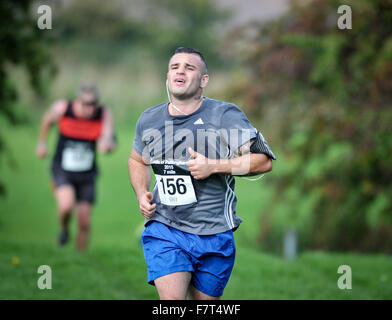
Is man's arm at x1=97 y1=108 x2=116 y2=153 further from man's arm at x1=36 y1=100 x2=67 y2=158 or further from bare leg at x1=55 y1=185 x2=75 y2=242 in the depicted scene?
bare leg at x1=55 y1=185 x2=75 y2=242

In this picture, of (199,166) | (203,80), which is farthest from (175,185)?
(203,80)

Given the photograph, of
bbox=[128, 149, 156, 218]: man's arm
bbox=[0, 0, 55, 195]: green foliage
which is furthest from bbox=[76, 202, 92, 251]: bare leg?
bbox=[128, 149, 156, 218]: man's arm

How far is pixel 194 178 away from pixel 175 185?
15 centimetres

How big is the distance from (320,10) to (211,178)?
24.9 feet

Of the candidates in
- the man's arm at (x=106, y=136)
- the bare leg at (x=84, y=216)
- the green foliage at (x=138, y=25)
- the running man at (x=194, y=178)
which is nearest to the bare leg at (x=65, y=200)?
the bare leg at (x=84, y=216)

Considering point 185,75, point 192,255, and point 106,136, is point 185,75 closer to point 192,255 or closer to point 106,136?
point 192,255

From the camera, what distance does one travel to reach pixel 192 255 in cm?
401

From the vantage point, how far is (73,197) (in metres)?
8.45

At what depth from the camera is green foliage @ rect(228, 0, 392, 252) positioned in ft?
31.5

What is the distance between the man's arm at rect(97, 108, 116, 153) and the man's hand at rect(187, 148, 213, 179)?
4.44 meters

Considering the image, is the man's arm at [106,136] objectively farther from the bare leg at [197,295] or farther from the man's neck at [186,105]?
the bare leg at [197,295]

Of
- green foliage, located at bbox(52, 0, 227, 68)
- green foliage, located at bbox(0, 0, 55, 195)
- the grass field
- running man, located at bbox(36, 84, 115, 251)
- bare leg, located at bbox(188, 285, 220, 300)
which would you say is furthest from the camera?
green foliage, located at bbox(52, 0, 227, 68)

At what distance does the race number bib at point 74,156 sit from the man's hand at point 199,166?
492 cm

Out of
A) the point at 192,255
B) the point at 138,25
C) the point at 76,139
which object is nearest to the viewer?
the point at 192,255
